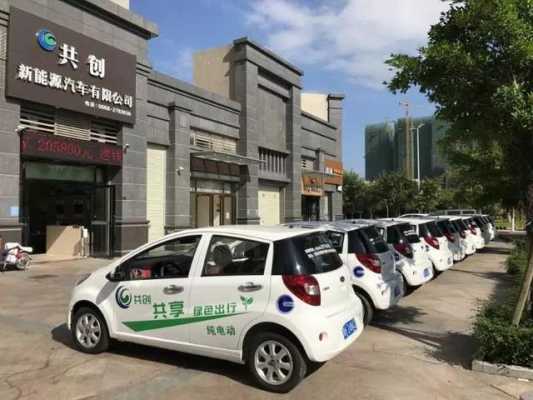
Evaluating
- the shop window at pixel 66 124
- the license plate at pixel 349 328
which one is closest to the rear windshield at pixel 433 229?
the license plate at pixel 349 328

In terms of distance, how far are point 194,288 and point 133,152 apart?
13671 millimetres

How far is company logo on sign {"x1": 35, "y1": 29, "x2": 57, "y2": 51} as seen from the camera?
15.0m

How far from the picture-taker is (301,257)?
5.28 meters

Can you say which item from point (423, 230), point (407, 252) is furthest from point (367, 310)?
point (423, 230)

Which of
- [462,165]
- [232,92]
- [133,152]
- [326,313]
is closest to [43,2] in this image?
[133,152]

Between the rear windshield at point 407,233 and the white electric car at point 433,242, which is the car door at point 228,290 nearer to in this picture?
the rear windshield at point 407,233

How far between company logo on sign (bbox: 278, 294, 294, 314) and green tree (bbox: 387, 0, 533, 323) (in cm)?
280

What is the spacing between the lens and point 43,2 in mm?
15305

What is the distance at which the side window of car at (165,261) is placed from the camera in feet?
18.9

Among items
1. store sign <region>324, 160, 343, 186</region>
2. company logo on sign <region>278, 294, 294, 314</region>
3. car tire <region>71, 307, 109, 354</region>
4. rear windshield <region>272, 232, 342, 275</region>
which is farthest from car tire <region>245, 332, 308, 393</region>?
store sign <region>324, 160, 343, 186</region>

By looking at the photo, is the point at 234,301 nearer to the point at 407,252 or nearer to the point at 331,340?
the point at 331,340

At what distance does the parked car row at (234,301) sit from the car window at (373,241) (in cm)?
237

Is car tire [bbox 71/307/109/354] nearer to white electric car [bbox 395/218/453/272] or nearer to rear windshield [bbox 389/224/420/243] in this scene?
rear windshield [bbox 389/224/420/243]

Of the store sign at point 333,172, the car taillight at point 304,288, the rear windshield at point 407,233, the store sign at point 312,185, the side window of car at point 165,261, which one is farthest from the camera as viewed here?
the store sign at point 333,172
